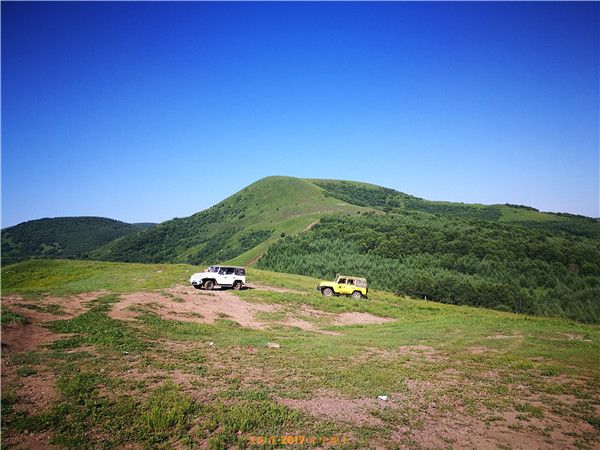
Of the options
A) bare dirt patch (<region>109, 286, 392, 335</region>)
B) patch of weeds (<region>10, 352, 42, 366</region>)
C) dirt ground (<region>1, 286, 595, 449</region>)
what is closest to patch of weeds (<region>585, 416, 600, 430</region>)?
dirt ground (<region>1, 286, 595, 449</region>)

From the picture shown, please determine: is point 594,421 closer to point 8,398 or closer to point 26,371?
point 8,398

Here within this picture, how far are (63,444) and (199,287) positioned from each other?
23.7 meters

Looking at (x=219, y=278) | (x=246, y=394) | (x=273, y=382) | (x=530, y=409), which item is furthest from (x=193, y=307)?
(x=530, y=409)

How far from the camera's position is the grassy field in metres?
8.45

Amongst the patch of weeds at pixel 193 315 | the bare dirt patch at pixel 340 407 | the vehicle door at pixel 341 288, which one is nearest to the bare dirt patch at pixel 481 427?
the bare dirt patch at pixel 340 407

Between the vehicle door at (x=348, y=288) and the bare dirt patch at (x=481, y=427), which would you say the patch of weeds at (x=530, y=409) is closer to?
the bare dirt patch at (x=481, y=427)

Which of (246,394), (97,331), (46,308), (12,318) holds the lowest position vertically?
(246,394)

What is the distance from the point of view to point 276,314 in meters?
25.4

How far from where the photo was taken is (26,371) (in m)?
10.5

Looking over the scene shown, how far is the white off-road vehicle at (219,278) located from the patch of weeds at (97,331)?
11.7m

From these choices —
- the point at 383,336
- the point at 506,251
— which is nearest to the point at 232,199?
the point at 506,251

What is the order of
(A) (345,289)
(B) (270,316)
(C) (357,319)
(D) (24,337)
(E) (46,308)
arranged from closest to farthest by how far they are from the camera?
(D) (24,337) < (E) (46,308) < (B) (270,316) < (C) (357,319) < (A) (345,289)

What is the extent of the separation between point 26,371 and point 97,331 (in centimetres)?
514

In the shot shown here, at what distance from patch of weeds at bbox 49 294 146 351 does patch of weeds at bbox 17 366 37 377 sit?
246 cm
